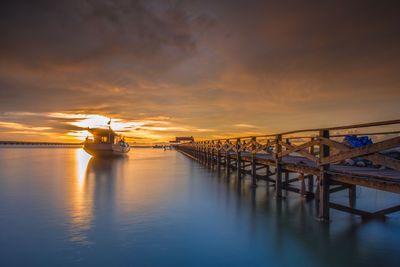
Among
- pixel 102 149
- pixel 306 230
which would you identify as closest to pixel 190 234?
pixel 306 230

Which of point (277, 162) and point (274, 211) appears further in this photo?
point (277, 162)

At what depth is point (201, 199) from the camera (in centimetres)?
1232

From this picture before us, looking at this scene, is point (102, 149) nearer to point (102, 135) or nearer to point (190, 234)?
point (102, 135)

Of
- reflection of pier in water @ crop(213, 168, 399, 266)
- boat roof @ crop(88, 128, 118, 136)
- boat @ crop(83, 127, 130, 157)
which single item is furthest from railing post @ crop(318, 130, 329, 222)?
boat roof @ crop(88, 128, 118, 136)

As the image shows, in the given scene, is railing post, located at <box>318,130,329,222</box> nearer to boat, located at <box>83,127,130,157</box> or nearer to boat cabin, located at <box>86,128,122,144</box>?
boat, located at <box>83,127,130,157</box>

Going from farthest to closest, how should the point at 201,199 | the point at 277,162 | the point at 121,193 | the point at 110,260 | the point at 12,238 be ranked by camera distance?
the point at 121,193
the point at 201,199
the point at 277,162
the point at 12,238
the point at 110,260

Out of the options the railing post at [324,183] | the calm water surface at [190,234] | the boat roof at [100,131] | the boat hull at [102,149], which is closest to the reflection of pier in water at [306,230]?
the calm water surface at [190,234]

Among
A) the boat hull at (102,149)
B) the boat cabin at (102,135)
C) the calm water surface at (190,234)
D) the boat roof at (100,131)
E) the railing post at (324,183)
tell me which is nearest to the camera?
the calm water surface at (190,234)

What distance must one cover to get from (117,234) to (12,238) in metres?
2.44

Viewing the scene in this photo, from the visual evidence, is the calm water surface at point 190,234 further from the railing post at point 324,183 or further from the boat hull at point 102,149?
the boat hull at point 102,149

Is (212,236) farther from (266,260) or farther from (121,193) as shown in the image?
(121,193)

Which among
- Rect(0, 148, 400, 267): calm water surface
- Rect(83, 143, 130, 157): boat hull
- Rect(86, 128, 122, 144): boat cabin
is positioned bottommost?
Rect(0, 148, 400, 267): calm water surface

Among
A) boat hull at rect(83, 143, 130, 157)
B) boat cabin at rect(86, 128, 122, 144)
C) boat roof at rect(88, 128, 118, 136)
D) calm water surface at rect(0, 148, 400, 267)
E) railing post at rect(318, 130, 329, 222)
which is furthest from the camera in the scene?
boat cabin at rect(86, 128, 122, 144)

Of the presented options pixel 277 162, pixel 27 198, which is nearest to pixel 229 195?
pixel 277 162
